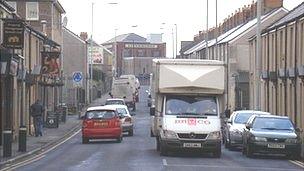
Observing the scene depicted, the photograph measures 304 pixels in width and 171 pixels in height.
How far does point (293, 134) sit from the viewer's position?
1074 inches

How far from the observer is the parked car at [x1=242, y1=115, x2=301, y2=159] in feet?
88.0

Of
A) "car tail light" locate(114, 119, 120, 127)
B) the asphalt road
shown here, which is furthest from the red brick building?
the asphalt road

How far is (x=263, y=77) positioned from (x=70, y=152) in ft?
77.1

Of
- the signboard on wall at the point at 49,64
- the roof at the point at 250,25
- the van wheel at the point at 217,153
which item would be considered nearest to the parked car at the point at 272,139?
the van wheel at the point at 217,153

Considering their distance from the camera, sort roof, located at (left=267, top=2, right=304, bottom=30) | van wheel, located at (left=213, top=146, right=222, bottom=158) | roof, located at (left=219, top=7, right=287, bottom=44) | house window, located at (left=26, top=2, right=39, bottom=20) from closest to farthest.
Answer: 1. van wheel, located at (left=213, top=146, right=222, bottom=158)
2. roof, located at (left=267, top=2, right=304, bottom=30)
3. roof, located at (left=219, top=7, right=287, bottom=44)
4. house window, located at (left=26, top=2, right=39, bottom=20)

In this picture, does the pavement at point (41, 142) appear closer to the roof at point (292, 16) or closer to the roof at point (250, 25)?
the roof at point (292, 16)

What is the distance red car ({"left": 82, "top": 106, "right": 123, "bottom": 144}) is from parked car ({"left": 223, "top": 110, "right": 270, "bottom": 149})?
503 cm

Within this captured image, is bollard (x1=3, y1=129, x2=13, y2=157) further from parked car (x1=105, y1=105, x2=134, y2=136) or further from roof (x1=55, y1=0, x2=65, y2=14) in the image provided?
roof (x1=55, y1=0, x2=65, y2=14)

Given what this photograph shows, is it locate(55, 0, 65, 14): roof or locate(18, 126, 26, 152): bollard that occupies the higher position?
locate(55, 0, 65, 14): roof

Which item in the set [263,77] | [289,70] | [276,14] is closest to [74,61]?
[276,14]

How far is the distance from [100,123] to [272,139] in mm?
10551

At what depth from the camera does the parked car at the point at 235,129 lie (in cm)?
3136

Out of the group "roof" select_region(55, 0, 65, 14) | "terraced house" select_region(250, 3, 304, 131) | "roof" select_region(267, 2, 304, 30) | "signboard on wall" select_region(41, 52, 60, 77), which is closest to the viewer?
"terraced house" select_region(250, 3, 304, 131)

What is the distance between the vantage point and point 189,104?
2709cm
